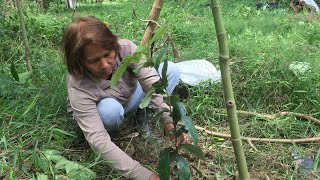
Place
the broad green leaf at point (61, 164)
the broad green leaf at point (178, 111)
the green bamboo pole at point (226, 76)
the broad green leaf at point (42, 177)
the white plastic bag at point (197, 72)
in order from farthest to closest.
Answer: the white plastic bag at point (197, 72)
the broad green leaf at point (61, 164)
the broad green leaf at point (42, 177)
the broad green leaf at point (178, 111)
the green bamboo pole at point (226, 76)

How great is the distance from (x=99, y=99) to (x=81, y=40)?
1.04 feet

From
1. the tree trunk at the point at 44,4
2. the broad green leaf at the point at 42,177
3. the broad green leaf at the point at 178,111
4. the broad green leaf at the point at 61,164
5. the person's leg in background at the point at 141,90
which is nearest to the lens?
the broad green leaf at the point at 178,111

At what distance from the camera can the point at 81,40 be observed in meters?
1.55

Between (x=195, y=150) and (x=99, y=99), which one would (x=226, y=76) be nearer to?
(x=195, y=150)

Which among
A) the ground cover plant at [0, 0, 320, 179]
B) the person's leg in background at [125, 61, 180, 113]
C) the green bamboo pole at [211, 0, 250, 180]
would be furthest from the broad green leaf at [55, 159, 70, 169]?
the green bamboo pole at [211, 0, 250, 180]

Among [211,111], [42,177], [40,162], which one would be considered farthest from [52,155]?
[211,111]

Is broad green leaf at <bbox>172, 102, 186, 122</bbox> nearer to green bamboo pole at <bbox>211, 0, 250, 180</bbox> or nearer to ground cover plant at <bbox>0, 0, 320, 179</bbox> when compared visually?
green bamboo pole at <bbox>211, 0, 250, 180</bbox>

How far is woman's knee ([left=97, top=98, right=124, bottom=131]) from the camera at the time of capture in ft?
5.67

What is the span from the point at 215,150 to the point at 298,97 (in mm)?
693

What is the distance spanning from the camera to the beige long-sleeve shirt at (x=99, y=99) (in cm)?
148

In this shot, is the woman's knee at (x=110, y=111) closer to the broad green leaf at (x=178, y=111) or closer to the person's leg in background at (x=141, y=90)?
the person's leg in background at (x=141, y=90)

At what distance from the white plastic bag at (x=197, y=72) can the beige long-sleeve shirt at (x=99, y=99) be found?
2.24 ft

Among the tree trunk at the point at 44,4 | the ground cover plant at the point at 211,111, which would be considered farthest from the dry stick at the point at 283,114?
the tree trunk at the point at 44,4

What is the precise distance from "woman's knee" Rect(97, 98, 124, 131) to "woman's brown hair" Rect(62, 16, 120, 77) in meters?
0.17
